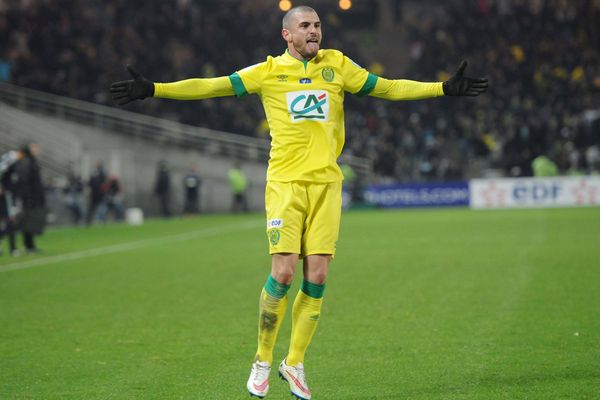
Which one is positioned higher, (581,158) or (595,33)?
(595,33)

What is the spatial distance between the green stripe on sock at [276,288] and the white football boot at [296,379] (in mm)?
457

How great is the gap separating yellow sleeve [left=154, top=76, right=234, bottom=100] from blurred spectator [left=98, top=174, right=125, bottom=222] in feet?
83.0

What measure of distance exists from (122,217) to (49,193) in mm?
3313

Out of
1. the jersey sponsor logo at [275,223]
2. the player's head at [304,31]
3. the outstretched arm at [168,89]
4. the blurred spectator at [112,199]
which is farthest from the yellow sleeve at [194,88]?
the blurred spectator at [112,199]

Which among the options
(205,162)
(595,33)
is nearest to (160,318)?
(205,162)

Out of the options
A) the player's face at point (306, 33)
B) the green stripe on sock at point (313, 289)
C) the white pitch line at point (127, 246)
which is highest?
the player's face at point (306, 33)

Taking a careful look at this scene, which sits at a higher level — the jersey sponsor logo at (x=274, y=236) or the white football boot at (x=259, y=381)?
the jersey sponsor logo at (x=274, y=236)

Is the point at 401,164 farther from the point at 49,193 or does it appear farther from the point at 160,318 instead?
the point at 160,318

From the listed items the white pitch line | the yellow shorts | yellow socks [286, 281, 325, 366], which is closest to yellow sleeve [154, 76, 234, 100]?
the yellow shorts

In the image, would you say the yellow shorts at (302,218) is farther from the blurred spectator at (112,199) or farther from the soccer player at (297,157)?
the blurred spectator at (112,199)

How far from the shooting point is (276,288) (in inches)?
255

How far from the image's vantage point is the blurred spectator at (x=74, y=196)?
30781mm

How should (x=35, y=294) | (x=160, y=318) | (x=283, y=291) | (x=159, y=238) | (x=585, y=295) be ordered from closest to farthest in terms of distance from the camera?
1. (x=283, y=291)
2. (x=160, y=318)
3. (x=585, y=295)
4. (x=35, y=294)
5. (x=159, y=238)

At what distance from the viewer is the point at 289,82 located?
6.61 m
